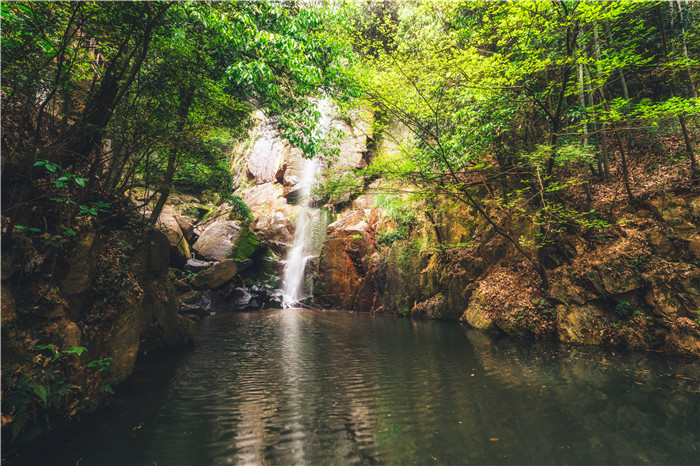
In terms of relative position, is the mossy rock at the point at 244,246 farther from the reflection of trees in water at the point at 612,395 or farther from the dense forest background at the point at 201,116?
the reflection of trees in water at the point at 612,395

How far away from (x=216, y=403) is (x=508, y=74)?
9.32 m

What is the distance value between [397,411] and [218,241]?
1818cm

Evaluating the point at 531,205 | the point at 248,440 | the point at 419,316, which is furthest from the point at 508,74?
the point at 419,316

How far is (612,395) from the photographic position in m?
4.49

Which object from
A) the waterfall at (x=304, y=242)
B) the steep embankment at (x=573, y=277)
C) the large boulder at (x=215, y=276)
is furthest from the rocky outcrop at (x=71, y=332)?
the waterfall at (x=304, y=242)

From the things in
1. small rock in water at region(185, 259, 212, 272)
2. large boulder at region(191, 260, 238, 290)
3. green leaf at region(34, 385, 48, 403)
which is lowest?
green leaf at region(34, 385, 48, 403)

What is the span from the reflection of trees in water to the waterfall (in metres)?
14.6

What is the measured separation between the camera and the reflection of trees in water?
3.28 metres

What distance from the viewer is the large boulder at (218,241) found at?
18891mm

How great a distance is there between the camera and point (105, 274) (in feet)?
15.3

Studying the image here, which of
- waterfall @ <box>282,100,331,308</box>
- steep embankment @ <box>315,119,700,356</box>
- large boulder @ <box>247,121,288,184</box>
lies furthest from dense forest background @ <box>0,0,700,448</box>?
large boulder @ <box>247,121,288,184</box>

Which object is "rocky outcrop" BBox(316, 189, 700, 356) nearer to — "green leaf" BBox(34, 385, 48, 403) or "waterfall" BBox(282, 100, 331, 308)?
"waterfall" BBox(282, 100, 331, 308)

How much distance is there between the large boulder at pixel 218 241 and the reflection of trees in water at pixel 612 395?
672 inches

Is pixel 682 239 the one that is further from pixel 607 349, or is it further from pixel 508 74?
pixel 508 74
